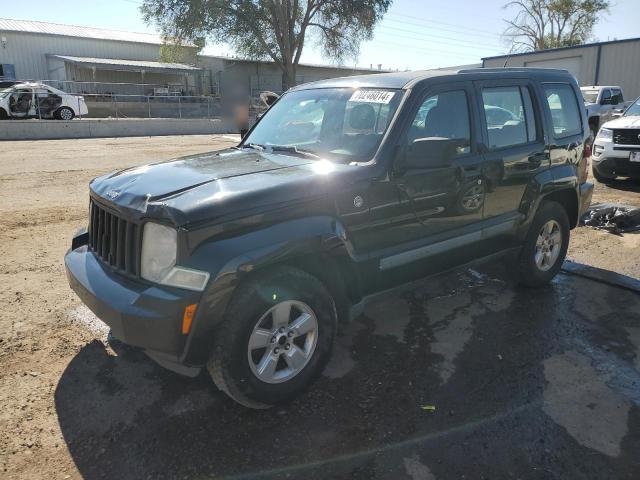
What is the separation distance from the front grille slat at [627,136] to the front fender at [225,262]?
8.80 metres

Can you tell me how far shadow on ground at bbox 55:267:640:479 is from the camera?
258 centimetres

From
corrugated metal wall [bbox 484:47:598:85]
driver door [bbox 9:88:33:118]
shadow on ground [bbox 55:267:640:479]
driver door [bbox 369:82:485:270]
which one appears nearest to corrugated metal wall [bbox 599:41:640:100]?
corrugated metal wall [bbox 484:47:598:85]

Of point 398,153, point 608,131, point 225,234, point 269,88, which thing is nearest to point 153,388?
Result: point 225,234

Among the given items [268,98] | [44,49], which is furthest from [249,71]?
[268,98]

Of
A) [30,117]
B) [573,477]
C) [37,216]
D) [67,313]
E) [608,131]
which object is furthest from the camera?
[30,117]

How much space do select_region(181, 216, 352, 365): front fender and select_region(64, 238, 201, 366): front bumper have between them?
0.07 metres

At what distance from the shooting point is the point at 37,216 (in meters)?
7.25

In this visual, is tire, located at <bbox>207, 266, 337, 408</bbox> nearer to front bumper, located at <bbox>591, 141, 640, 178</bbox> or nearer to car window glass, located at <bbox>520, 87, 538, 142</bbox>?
car window glass, located at <bbox>520, 87, 538, 142</bbox>

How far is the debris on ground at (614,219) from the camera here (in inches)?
278

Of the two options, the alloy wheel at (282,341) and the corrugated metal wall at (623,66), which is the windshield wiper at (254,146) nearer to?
the alloy wheel at (282,341)

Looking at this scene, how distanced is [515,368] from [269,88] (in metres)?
41.7

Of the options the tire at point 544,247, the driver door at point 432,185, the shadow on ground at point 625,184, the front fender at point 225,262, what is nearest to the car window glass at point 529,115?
the tire at point 544,247

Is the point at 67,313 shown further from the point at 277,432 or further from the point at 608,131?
the point at 608,131

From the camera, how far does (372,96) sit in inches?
145
